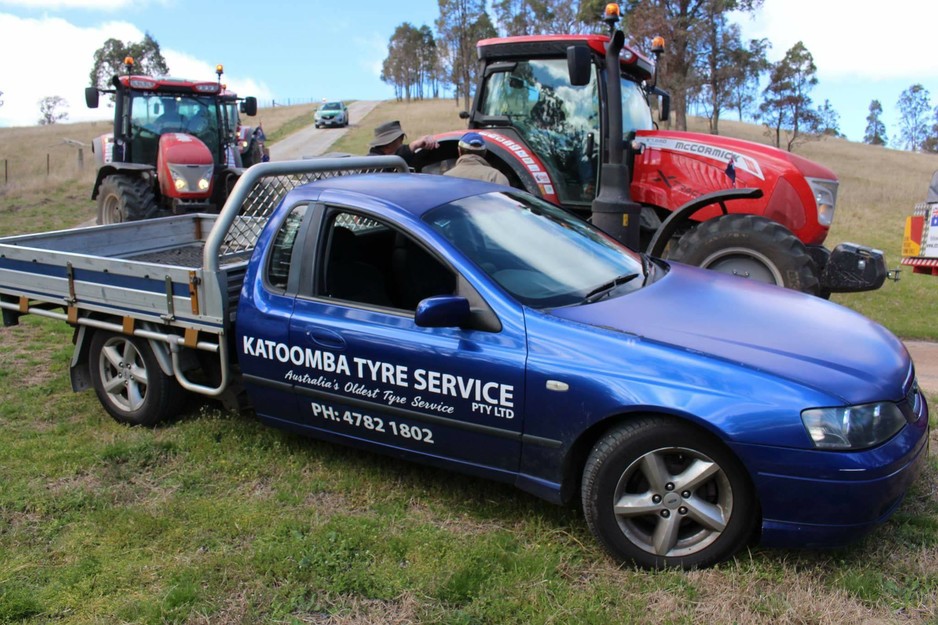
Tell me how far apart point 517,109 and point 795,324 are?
14.5 ft

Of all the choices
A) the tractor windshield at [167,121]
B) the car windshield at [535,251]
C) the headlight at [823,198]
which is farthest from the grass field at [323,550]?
the tractor windshield at [167,121]

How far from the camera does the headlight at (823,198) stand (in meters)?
6.52

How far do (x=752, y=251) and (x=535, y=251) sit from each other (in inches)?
109

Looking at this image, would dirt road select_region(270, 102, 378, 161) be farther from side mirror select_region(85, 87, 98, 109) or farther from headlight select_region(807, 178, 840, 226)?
headlight select_region(807, 178, 840, 226)

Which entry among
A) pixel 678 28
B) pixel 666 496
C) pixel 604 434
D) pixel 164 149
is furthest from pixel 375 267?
pixel 678 28

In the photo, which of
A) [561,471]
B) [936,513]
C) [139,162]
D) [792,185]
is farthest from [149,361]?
[139,162]

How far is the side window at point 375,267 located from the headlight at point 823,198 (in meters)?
3.79

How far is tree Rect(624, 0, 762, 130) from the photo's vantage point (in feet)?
89.1

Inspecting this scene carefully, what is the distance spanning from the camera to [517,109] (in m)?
7.44

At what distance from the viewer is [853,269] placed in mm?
6262

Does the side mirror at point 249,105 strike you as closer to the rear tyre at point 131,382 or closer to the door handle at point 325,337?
the rear tyre at point 131,382

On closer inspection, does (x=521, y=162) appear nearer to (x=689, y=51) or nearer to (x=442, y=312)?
(x=442, y=312)

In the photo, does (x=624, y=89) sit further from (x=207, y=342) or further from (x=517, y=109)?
(x=207, y=342)

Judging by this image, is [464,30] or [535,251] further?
[464,30]
